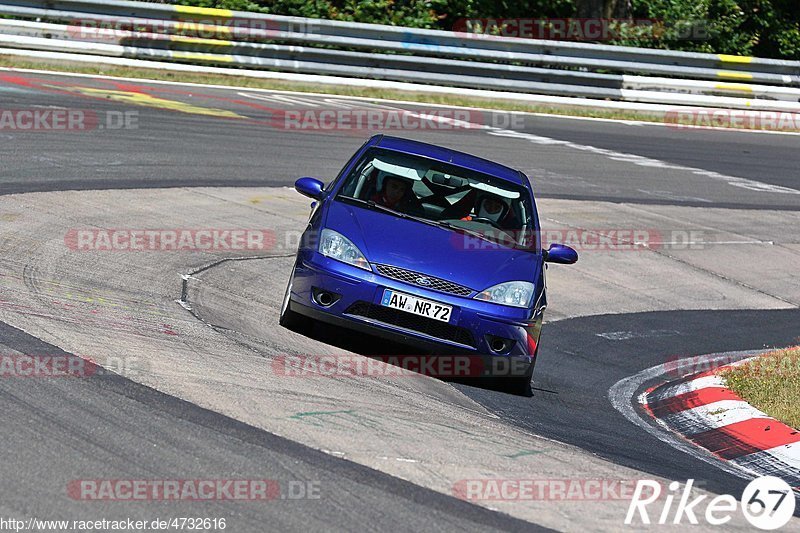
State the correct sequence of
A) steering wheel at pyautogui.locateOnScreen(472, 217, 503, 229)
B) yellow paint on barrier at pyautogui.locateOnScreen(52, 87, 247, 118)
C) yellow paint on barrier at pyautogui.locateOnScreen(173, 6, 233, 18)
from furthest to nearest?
yellow paint on barrier at pyautogui.locateOnScreen(173, 6, 233, 18), yellow paint on barrier at pyautogui.locateOnScreen(52, 87, 247, 118), steering wheel at pyautogui.locateOnScreen(472, 217, 503, 229)

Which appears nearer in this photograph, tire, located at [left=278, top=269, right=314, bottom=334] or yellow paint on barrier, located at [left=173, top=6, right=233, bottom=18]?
tire, located at [left=278, top=269, right=314, bottom=334]

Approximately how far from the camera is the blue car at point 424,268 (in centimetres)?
776

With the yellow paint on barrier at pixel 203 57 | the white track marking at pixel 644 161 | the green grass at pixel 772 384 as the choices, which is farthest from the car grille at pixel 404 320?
the yellow paint on barrier at pixel 203 57

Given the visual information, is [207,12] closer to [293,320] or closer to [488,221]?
[488,221]

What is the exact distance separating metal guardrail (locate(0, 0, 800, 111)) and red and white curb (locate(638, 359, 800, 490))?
14.2 m

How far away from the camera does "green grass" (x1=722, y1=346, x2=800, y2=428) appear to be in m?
7.93

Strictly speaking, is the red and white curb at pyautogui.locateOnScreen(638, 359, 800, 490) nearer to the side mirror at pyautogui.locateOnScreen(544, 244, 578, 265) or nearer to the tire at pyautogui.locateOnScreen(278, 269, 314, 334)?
the side mirror at pyautogui.locateOnScreen(544, 244, 578, 265)

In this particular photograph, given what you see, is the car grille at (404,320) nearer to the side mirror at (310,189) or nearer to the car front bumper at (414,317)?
the car front bumper at (414,317)

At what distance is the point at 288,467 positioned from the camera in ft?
17.0

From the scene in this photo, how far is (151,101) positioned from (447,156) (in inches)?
374

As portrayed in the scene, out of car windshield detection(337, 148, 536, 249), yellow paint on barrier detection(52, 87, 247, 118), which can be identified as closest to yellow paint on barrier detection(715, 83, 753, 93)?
yellow paint on barrier detection(52, 87, 247, 118)

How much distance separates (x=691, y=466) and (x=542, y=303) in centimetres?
195

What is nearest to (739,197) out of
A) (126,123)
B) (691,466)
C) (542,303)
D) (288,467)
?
(126,123)

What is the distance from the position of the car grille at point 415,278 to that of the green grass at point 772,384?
216 centimetres
